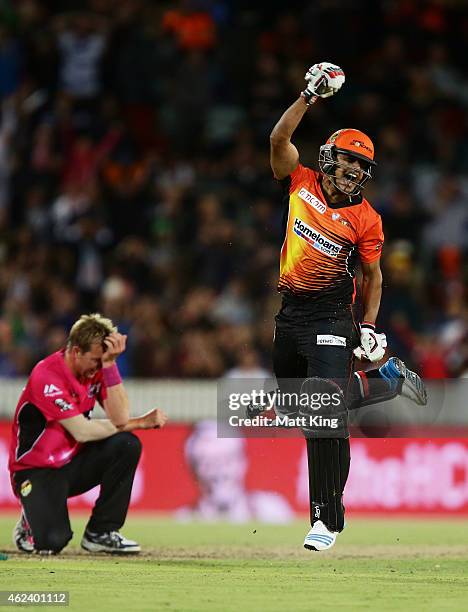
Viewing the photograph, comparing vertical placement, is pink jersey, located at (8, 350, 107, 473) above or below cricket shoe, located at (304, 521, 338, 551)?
above

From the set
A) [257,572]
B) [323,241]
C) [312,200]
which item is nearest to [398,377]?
[323,241]

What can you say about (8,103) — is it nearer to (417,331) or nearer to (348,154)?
(417,331)

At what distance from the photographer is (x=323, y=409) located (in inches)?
376

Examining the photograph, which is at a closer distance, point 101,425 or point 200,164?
point 101,425

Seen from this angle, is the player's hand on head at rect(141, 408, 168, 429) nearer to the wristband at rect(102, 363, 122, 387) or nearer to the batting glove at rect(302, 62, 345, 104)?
the wristband at rect(102, 363, 122, 387)

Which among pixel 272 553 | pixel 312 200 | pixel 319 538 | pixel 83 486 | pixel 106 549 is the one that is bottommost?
pixel 272 553

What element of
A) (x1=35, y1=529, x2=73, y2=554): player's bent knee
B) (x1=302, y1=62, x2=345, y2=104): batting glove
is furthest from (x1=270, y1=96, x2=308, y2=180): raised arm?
(x1=35, y1=529, x2=73, y2=554): player's bent knee

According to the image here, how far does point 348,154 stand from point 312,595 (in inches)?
127

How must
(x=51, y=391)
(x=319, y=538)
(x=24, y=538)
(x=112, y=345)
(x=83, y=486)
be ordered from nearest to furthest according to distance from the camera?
(x=319, y=538)
(x=112, y=345)
(x=51, y=391)
(x=24, y=538)
(x=83, y=486)

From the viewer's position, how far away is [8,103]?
18.9 metres

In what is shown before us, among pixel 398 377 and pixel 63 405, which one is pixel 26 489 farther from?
pixel 398 377

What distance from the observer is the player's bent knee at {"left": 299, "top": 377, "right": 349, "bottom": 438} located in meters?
9.56

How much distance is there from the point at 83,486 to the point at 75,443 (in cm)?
34

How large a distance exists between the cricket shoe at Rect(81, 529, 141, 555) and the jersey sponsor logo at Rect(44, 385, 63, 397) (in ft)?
3.70
